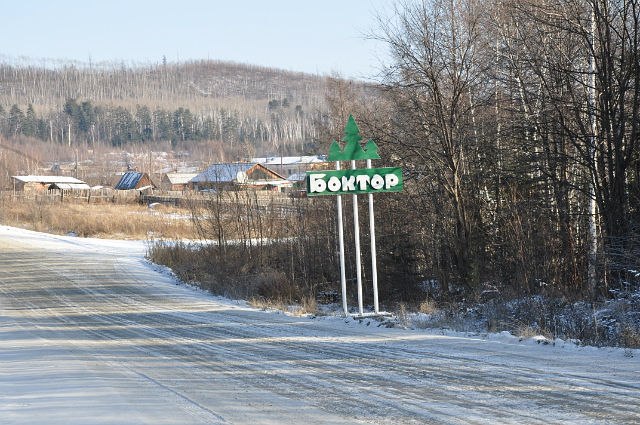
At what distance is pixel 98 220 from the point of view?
54.7m

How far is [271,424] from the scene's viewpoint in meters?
7.11

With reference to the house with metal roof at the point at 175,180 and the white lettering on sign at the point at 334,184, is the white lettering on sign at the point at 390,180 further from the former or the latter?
the house with metal roof at the point at 175,180

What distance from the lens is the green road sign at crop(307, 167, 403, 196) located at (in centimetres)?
1566

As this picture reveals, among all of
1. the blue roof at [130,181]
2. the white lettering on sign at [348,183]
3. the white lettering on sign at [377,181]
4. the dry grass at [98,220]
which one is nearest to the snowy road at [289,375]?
the white lettering on sign at [348,183]

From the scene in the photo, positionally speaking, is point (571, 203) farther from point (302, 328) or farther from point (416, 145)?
point (302, 328)

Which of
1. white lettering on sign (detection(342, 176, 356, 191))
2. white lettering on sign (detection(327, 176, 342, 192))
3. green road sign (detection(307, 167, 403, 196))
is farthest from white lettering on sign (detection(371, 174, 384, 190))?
white lettering on sign (detection(327, 176, 342, 192))

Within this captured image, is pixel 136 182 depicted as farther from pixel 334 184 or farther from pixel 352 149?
pixel 334 184

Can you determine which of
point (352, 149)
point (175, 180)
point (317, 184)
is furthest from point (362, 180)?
point (175, 180)

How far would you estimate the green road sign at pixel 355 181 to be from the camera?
617 inches

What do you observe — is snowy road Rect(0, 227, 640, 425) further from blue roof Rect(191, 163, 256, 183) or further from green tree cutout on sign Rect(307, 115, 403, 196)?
blue roof Rect(191, 163, 256, 183)

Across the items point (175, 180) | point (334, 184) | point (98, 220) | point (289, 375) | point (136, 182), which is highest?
point (175, 180)

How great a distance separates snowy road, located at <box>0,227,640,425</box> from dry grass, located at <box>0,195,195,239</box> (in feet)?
107

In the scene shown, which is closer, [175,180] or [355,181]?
[355,181]

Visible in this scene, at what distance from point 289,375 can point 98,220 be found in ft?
158
